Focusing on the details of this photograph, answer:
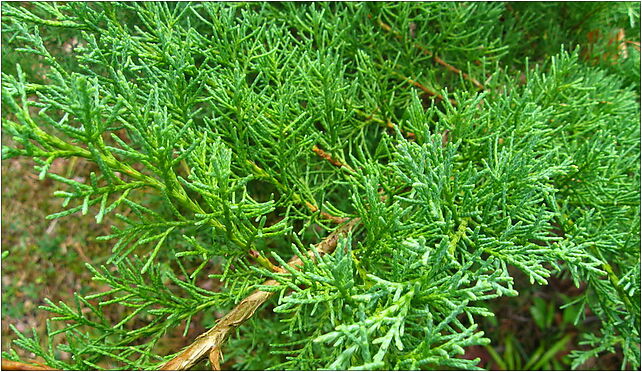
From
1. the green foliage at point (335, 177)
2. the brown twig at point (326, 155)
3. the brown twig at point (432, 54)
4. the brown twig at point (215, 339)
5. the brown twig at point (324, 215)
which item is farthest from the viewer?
the brown twig at point (432, 54)

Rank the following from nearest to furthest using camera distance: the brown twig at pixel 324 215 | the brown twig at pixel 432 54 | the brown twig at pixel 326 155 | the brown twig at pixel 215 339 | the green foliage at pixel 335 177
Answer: the green foliage at pixel 335 177
the brown twig at pixel 215 339
the brown twig at pixel 324 215
the brown twig at pixel 326 155
the brown twig at pixel 432 54

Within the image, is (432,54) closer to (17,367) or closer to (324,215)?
(324,215)

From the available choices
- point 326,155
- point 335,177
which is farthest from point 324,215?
point 335,177

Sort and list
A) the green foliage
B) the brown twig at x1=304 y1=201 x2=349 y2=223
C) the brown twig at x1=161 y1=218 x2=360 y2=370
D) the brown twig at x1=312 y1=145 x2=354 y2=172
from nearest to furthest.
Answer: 1. the green foliage
2. the brown twig at x1=161 y1=218 x2=360 y2=370
3. the brown twig at x1=304 y1=201 x2=349 y2=223
4. the brown twig at x1=312 y1=145 x2=354 y2=172

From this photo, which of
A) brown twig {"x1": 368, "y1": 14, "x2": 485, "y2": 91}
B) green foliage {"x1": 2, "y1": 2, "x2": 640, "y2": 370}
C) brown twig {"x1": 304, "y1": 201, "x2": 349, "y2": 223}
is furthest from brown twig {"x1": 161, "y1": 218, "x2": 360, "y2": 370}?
brown twig {"x1": 368, "y1": 14, "x2": 485, "y2": 91}

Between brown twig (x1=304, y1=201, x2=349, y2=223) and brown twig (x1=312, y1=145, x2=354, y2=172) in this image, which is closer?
brown twig (x1=304, y1=201, x2=349, y2=223)

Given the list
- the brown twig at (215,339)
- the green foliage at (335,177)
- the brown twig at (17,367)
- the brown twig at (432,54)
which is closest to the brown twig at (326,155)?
the green foliage at (335,177)

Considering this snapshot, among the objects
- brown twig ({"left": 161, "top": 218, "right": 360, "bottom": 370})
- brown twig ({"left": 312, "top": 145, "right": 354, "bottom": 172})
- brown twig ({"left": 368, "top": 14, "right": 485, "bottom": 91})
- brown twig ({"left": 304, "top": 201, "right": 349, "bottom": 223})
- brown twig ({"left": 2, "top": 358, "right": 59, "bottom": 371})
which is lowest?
brown twig ({"left": 2, "top": 358, "right": 59, "bottom": 371})

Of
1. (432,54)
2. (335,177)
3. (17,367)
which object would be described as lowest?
(17,367)

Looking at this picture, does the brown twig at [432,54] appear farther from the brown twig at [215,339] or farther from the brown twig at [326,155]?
the brown twig at [215,339]

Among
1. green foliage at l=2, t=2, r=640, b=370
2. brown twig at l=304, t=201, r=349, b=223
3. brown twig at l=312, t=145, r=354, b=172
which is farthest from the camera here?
brown twig at l=312, t=145, r=354, b=172

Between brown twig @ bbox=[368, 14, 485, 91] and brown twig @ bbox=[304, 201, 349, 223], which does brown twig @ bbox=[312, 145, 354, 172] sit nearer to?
brown twig @ bbox=[304, 201, 349, 223]

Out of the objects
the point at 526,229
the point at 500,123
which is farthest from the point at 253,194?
the point at 526,229
